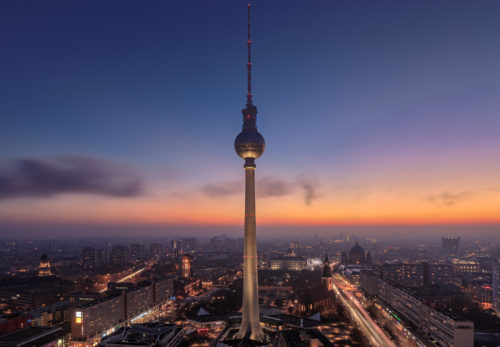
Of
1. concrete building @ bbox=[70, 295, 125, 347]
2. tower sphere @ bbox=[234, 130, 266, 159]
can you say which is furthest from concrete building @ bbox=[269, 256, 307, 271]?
tower sphere @ bbox=[234, 130, 266, 159]

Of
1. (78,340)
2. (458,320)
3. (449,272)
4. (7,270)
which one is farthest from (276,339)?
(7,270)

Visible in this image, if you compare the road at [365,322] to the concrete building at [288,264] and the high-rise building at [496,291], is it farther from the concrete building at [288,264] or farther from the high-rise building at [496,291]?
the concrete building at [288,264]

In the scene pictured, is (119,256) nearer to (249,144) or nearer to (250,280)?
(250,280)

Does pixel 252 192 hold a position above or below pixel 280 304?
above

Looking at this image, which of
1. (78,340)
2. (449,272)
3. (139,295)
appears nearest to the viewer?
(78,340)

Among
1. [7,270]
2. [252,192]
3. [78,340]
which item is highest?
[252,192]

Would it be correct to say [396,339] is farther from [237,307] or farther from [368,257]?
A: [368,257]

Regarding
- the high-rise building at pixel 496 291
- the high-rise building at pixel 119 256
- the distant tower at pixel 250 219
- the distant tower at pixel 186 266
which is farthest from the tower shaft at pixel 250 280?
the high-rise building at pixel 119 256
